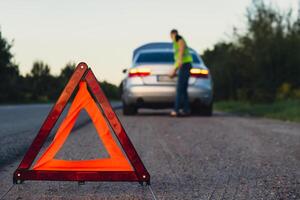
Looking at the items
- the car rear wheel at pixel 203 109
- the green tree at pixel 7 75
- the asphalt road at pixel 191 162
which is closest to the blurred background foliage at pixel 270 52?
the car rear wheel at pixel 203 109

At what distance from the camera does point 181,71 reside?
13703mm

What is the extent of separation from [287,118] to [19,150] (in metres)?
8.58

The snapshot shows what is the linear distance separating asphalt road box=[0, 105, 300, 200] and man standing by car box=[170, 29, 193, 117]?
316 cm

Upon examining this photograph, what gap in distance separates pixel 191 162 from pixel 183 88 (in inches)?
306

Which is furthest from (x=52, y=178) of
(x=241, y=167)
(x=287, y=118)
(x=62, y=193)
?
(x=287, y=118)

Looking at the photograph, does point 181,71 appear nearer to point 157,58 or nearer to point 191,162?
point 157,58

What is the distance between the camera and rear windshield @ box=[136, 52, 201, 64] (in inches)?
570

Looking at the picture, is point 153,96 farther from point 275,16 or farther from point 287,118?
point 275,16

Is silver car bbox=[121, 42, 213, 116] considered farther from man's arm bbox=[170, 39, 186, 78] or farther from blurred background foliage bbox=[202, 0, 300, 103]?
blurred background foliage bbox=[202, 0, 300, 103]

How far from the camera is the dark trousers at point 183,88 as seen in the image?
45.1ft

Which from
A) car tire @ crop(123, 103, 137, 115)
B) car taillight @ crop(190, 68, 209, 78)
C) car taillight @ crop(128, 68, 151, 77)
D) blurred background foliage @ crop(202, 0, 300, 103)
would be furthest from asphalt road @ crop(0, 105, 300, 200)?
blurred background foliage @ crop(202, 0, 300, 103)

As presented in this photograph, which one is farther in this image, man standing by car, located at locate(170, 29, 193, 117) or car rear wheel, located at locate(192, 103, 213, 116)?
car rear wheel, located at locate(192, 103, 213, 116)

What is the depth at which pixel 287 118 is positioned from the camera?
14.4m

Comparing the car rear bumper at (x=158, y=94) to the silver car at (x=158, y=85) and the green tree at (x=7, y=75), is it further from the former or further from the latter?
the green tree at (x=7, y=75)
